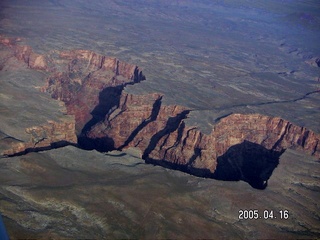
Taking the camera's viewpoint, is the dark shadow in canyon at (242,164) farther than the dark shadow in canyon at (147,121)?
No

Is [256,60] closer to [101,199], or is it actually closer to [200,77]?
[200,77]

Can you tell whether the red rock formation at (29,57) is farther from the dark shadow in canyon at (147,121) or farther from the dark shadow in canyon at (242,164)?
the dark shadow in canyon at (242,164)

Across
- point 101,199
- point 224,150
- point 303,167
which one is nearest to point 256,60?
point 224,150

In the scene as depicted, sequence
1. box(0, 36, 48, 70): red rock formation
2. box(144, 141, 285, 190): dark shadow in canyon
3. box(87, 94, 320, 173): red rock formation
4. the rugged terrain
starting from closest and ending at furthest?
the rugged terrain < box(144, 141, 285, 190): dark shadow in canyon < box(87, 94, 320, 173): red rock formation < box(0, 36, 48, 70): red rock formation

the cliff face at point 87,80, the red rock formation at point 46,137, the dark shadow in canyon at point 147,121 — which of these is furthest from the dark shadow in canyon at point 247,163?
the cliff face at point 87,80

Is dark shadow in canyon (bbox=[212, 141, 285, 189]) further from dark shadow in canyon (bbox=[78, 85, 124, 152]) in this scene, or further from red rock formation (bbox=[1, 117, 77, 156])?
red rock formation (bbox=[1, 117, 77, 156])

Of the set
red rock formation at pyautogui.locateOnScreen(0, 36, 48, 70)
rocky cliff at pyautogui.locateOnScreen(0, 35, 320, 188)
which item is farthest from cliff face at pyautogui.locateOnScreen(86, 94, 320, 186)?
red rock formation at pyautogui.locateOnScreen(0, 36, 48, 70)
